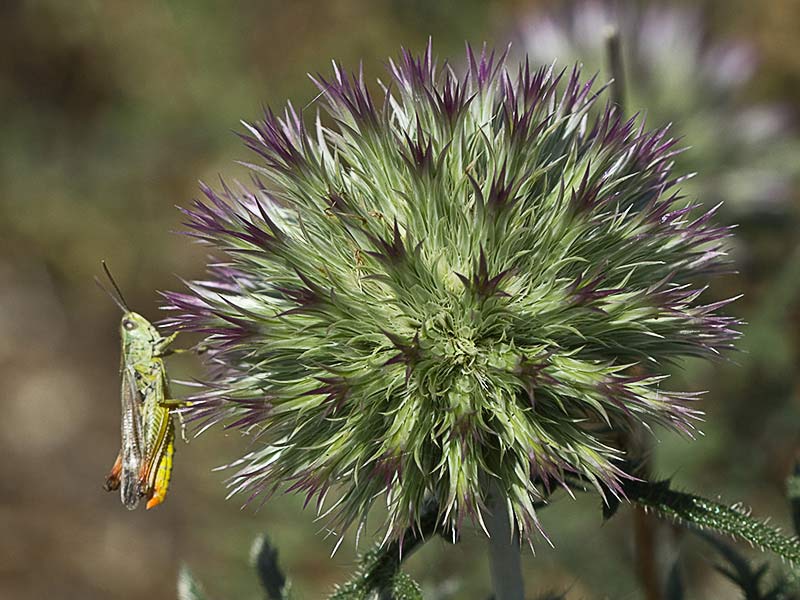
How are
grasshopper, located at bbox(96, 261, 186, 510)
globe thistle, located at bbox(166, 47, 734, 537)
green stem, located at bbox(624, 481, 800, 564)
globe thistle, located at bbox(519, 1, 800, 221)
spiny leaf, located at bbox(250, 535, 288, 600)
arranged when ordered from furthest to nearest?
globe thistle, located at bbox(519, 1, 800, 221) → grasshopper, located at bbox(96, 261, 186, 510) → spiny leaf, located at bbox(250, 535, 288, 600) → globe thistle, located at bbox(166, 47, 734, 537) → green stem, located at bbox(624, 481, 800, 564)

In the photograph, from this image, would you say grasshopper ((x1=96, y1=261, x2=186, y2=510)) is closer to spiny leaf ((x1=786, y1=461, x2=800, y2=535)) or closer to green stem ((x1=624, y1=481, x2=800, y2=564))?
green stem ((x1=624, y1=481, x2=800, y2=564))

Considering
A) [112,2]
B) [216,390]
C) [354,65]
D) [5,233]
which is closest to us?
[216,390]

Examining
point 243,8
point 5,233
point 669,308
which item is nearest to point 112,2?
point 243,8

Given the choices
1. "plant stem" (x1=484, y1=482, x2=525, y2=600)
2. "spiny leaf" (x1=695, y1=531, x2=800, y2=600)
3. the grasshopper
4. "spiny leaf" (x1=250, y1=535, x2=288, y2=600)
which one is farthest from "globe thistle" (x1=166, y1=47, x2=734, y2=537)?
"spiny leaf" (x1=695, y1=531, x2=800, y2=600)

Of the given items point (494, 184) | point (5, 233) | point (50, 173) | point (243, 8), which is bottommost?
point (494, 184)

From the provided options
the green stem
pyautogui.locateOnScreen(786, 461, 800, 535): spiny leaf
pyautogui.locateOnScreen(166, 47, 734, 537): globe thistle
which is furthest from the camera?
pyautogui.locateOnScreen(786, 461, 800, 535): spiny leaf

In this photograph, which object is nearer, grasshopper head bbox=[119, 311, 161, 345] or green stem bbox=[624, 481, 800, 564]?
green stem bbox=[624, 481, 800, 564]

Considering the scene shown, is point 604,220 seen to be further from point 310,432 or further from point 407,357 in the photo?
point 310,432
